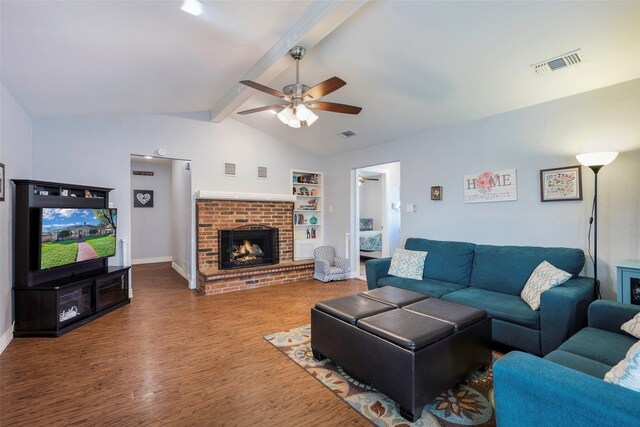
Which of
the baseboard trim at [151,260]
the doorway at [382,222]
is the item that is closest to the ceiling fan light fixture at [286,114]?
the doorway at [382,222]

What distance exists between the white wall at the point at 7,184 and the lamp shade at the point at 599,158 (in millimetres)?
5574

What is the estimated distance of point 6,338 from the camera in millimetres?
2934

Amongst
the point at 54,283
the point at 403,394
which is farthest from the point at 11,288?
the point at 403,394

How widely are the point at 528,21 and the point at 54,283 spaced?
527 centimetres

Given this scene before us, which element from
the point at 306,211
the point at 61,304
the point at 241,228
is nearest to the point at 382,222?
the point at 306,211

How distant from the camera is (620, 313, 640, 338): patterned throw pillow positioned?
1.88m

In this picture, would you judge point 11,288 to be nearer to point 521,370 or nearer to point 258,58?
point 258,58

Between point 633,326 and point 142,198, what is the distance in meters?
8.85

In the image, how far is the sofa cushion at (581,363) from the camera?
1.55 metres

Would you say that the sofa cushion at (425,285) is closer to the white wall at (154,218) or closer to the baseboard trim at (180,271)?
the baseboard trim at (180,271)

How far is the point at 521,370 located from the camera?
4.33 feet

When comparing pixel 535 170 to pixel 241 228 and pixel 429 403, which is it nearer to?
pixel 429 403

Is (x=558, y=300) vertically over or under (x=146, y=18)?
under

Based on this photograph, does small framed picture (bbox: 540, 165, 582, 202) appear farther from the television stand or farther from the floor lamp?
the television stand
